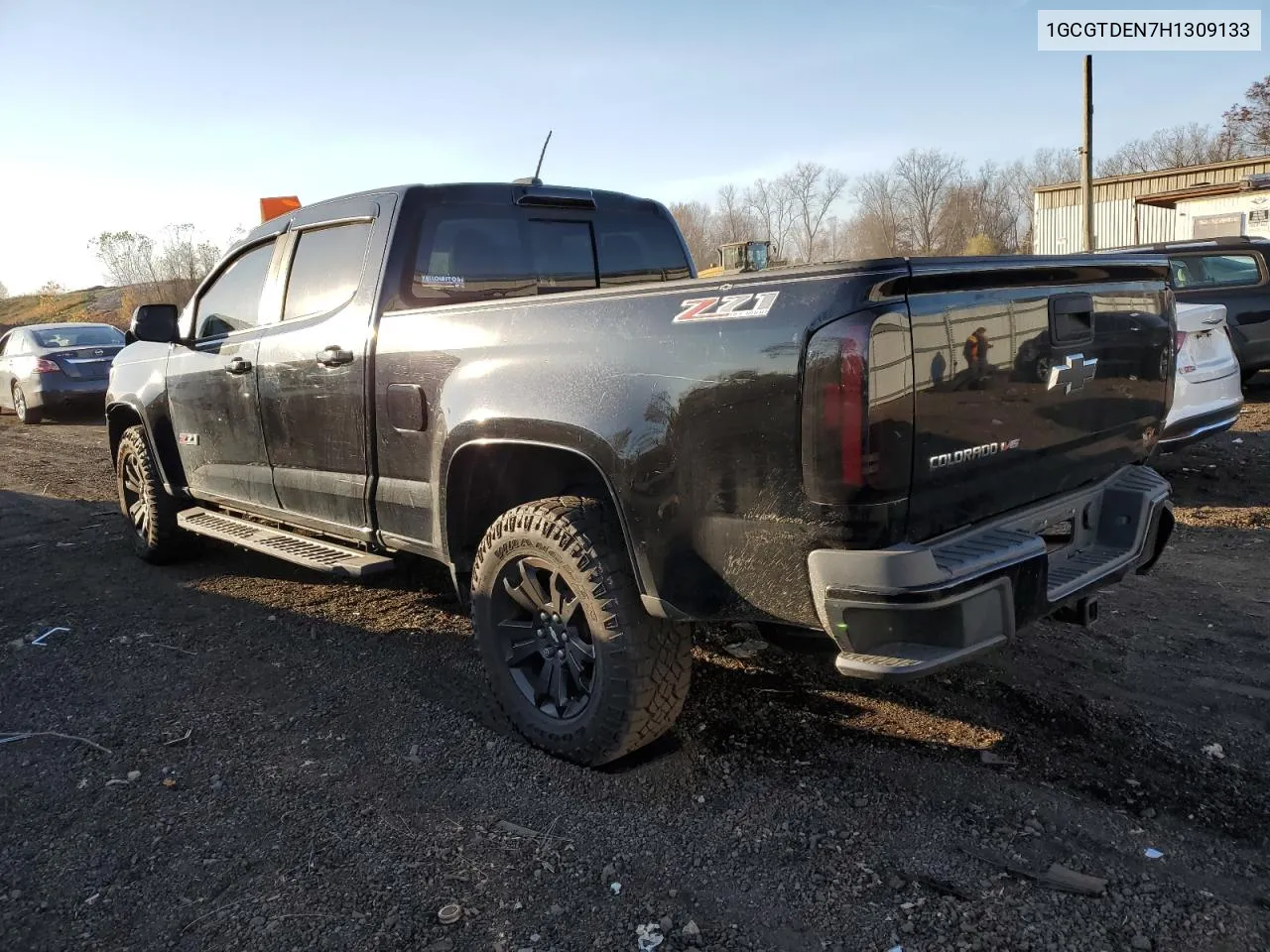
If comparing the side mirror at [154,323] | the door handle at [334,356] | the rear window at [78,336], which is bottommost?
the door handle at [334,356]

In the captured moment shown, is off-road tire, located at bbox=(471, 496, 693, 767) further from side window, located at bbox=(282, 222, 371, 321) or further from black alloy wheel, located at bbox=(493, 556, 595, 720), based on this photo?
side window, located at bbox=(282, 222, 371, 321)

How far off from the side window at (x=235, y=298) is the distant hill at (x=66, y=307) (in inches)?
1319

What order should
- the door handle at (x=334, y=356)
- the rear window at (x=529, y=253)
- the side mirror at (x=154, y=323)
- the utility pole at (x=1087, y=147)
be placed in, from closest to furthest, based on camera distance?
the door handle at (x=334, y=356)
the rear window at (x=529, y=253)
the side mirror at (x=154, y=323)
the utility pole at (x=1087, y=147)

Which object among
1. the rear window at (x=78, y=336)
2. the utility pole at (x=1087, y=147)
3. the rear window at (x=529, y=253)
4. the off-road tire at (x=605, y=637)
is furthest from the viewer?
the utility pole at (x=1087, y=147)

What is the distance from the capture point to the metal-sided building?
22.9 metres

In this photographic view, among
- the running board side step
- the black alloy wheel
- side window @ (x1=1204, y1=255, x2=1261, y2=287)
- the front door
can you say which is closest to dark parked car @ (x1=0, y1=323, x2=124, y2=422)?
the front door

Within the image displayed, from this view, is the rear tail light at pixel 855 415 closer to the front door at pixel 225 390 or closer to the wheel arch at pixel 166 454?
the front door at pixel 225 390

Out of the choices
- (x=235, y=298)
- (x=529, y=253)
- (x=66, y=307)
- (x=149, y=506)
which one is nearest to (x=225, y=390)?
(x=235, y=298)

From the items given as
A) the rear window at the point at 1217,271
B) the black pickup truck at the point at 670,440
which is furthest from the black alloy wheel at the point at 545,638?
the rear window at the point at 1217,271

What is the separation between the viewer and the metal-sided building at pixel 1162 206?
75.1ft

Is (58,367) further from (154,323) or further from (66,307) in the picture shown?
(66,307)

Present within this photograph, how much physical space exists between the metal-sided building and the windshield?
2274 centimetres

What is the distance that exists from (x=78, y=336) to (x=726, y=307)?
14.2 m

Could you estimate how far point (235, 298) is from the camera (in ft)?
16.3
